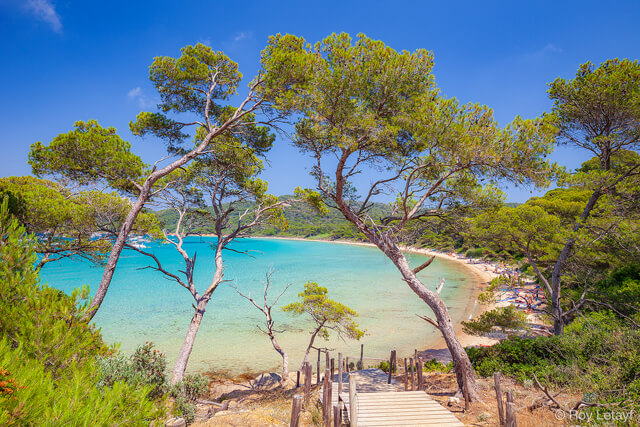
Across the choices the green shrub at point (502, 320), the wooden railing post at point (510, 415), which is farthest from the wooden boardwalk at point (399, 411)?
the green shrub at point (502, 320)

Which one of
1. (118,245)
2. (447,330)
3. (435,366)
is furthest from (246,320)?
(447,330)

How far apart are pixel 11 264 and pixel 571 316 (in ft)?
64.4

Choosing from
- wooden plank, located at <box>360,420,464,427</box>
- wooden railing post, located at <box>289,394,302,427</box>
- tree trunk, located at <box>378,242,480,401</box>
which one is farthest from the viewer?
tree trunk, located at <box>378,242,480,401</box>

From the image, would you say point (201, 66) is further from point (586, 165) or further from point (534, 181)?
point (586, 165)

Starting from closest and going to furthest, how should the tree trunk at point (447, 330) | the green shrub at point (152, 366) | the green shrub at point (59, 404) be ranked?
the green shrub at point (59, 404), the tree trunk at point (447, 330), the green shrub at point (152, 366)

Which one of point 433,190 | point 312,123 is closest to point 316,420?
point 433,190

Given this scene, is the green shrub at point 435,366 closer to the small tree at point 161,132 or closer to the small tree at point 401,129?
the small tree at point 401,129

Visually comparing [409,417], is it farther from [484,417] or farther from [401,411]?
[484,417]

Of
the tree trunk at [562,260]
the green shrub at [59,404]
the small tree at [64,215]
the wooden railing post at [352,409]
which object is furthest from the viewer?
the tree trunk at [562,260]

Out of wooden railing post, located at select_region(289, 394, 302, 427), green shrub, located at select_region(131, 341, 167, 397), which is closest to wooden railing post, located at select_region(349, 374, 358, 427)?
wooden railing post, located at select_region(289, 394, 302, 427)

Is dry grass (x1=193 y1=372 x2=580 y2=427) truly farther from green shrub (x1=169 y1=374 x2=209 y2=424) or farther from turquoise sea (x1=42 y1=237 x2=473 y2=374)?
turquoise sea (x1=42 y1=237 x2=473 y2=374)

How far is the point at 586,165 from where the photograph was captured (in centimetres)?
2414

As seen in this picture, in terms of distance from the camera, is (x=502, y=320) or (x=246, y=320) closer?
(x=502, y=320)

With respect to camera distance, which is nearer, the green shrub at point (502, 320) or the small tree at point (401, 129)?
the small tree at point (401, 129)
